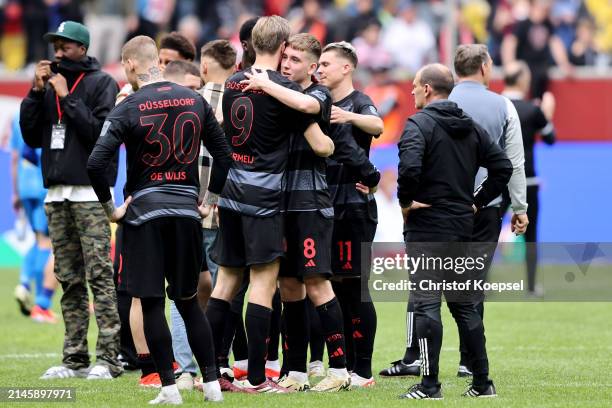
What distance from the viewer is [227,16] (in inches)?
861

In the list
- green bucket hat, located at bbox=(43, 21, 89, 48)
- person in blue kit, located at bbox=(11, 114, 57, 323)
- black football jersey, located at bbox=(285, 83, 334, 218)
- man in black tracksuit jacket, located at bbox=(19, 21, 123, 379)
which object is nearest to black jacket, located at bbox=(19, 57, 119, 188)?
man in black tracksuit jacket, located at bbox=(19, 21, 123, 379)

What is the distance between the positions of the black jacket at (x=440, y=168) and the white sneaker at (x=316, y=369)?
1627 millimetres

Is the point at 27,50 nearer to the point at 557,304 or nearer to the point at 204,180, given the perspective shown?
the point at 557,304

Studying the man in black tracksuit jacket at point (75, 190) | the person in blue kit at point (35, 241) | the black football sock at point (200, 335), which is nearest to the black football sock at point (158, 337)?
the black football sock at point (200, 335)

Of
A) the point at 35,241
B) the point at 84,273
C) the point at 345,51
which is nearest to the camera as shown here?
the point at 345,51

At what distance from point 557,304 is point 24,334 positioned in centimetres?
630

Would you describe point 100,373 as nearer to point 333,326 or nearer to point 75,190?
point 75,190

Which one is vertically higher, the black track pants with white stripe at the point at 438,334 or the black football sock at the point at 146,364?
the black track pants with white stripe at the point at 438,334

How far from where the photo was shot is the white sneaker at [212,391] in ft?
25.1

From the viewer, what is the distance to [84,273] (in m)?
9.45

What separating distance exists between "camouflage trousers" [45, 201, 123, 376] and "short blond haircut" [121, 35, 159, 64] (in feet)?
5.95

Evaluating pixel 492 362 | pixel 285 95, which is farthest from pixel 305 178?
pixel 492 362

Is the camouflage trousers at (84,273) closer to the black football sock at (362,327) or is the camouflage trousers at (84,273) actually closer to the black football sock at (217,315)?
the black football sock at (217,315)

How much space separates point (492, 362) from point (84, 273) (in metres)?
3.28
